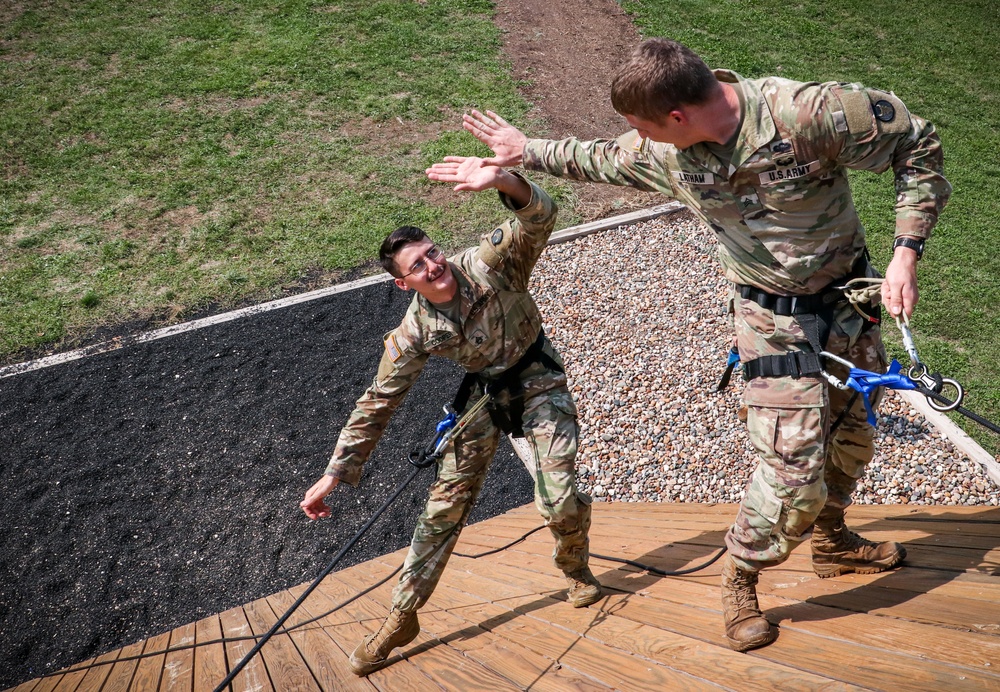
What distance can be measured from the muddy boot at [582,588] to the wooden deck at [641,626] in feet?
0.22

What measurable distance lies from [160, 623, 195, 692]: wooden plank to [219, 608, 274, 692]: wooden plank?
7.1 inches

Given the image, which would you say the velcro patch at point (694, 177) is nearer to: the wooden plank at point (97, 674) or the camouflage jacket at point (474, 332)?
the camouflage jacket at point (474, 332)

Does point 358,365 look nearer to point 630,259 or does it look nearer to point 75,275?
point 630,259

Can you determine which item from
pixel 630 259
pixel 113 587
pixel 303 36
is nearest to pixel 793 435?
pixel 113 587

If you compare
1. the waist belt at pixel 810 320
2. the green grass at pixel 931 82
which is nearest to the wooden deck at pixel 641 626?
the waist belt at pixel 810 320

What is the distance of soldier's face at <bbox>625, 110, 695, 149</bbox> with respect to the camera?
2.68 metres

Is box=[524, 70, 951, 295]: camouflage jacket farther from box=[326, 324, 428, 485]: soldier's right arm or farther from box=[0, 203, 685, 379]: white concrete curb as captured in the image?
box=[0, 203, 685, 379]: white concrete curb

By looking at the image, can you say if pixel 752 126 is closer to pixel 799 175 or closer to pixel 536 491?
pixel 799 175

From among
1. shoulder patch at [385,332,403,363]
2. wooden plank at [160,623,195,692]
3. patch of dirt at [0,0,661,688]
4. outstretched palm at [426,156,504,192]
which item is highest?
outstretched palm at [426,156,504,192]

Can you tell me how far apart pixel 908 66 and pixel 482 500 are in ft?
34.1

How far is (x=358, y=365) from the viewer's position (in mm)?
7172

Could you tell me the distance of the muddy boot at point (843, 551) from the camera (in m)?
3.10

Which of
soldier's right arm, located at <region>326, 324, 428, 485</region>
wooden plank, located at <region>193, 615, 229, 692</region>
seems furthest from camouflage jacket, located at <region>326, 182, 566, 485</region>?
wooden plank, located at <region>193, 615, 229, 692</region>

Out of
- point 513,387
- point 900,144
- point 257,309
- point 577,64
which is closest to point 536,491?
point 513,387
